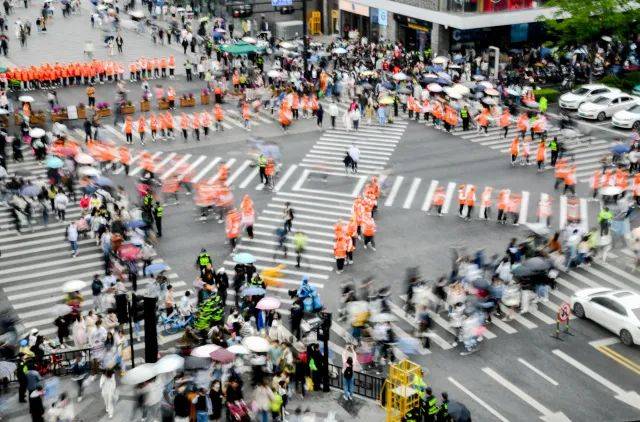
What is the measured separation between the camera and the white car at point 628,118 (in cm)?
4356

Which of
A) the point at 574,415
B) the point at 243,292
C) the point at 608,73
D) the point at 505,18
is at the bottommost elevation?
the point at 574,415

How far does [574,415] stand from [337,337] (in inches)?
271

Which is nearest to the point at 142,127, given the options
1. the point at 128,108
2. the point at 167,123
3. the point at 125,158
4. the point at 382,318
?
the point at 167,123

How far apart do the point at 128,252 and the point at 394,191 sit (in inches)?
498

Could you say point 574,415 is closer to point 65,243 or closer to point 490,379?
point 490,379

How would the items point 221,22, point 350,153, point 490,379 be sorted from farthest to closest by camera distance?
point 221,22 → point 350,153 → point 490,379

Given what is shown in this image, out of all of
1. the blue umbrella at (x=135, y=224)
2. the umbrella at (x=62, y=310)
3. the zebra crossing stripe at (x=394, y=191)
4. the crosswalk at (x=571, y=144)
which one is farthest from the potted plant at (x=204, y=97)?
the umbrella at (x=62, y=310)

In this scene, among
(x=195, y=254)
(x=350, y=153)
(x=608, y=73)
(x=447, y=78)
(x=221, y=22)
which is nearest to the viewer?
(x=195, y=254)

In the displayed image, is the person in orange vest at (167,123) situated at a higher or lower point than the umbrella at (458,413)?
higher

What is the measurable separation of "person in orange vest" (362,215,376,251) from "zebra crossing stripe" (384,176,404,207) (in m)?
4.33

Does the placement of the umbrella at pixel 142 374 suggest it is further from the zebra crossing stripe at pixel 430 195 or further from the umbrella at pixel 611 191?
the umbrella at pixel 611 191

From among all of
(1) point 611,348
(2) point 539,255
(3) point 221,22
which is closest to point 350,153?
(2) point 539,255

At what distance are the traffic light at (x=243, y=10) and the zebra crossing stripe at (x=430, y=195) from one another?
35095 millimetres

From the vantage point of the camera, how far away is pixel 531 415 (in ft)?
66.6
